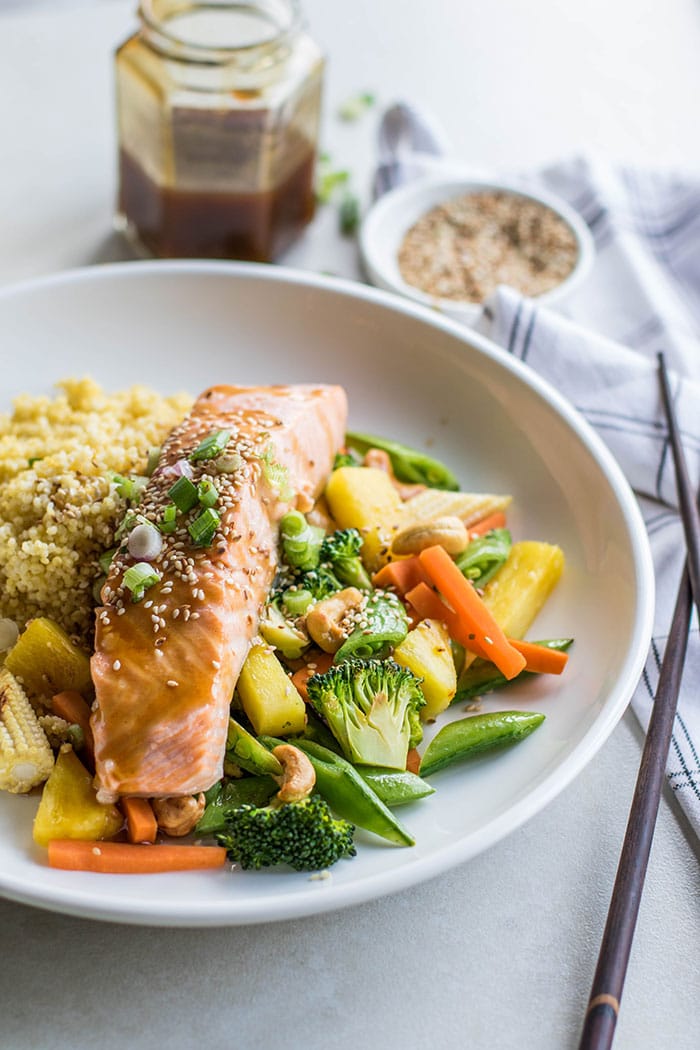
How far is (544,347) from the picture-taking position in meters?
3.90

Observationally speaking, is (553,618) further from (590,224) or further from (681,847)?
(590,224)

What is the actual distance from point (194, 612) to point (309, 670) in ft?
1.21

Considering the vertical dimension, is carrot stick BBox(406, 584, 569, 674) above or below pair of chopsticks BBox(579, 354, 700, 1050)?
above

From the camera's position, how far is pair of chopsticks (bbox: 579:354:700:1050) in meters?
2.26

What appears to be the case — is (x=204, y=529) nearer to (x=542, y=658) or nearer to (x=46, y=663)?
(x=46, y=663)

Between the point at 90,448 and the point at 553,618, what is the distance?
1.43m

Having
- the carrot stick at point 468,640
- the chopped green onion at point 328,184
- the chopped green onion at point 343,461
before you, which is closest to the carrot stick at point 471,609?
the carrot stick at point 468,640

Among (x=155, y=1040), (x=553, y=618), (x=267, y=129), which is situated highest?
(x=267, y=129)

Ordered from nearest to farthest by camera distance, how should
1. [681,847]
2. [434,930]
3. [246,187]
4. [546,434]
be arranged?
[434,930] < [681,847] < [546,434] < [246,187]

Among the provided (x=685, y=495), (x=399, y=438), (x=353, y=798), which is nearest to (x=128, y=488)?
(x=353, y=798)

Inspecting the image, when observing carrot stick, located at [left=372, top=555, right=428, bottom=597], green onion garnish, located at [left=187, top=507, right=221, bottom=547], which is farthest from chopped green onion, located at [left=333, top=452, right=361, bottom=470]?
green onion garnish, located at [left=187, top=507, right=221, bottom=547]

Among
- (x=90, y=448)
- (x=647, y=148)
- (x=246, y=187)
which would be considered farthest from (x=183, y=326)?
(x=647, y=148)

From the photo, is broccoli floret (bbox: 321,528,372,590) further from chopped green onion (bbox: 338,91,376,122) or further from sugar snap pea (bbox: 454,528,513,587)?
chopped green onion (bbox: 338,91,376,122)

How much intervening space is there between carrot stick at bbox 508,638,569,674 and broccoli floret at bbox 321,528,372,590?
466mm
